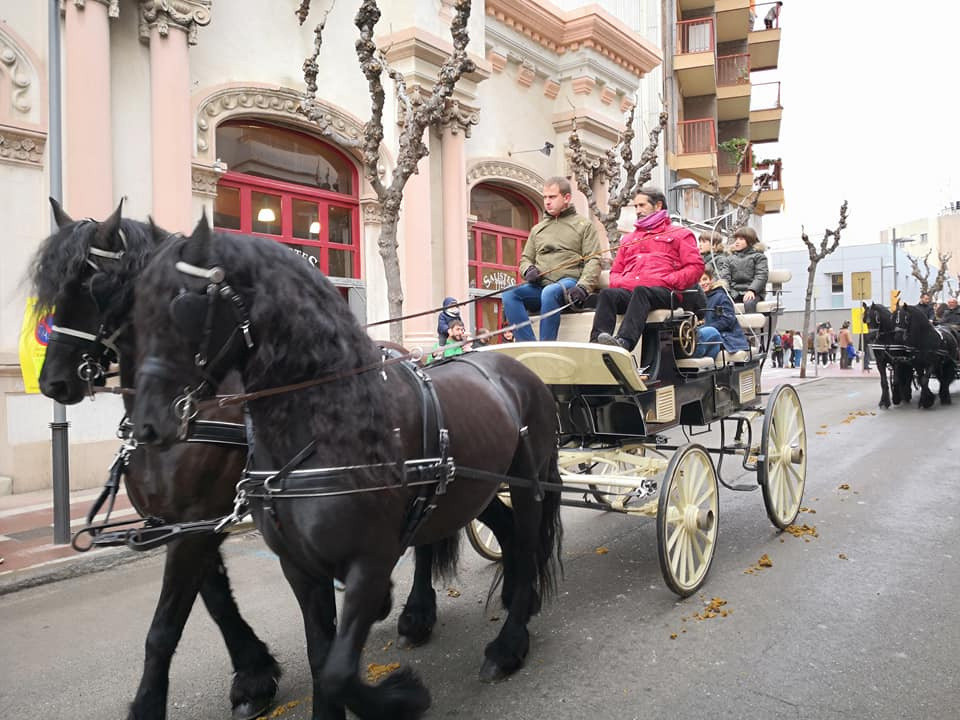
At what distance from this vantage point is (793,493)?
5.99 m

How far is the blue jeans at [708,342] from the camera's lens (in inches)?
221

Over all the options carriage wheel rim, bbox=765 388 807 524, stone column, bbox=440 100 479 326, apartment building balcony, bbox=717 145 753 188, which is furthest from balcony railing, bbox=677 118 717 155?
carriage wheel rim, bbox=765 388 807 524

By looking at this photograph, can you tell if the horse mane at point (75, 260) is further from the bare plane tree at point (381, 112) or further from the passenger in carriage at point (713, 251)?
the passenger in carriage at point (713, 251)

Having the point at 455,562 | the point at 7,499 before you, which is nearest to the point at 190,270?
the point at 455,562

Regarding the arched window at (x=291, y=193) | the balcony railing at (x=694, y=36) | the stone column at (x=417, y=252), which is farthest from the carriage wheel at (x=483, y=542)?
the balcony railing at (x=694, y=36)

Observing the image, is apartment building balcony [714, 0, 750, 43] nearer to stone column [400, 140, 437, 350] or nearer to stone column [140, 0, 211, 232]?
stone column [400, 140, 437, 350]

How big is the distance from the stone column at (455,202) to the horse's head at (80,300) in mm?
9388

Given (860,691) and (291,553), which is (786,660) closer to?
(860,691)

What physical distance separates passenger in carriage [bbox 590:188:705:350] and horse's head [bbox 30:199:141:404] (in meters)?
2.73

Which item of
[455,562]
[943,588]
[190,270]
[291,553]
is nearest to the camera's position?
[190,270]

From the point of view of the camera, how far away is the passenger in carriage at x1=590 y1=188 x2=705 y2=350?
468 cm

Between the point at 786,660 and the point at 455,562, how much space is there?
1700mm

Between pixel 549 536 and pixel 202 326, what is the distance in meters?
2.39

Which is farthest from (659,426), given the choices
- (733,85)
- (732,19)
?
(732,19)
